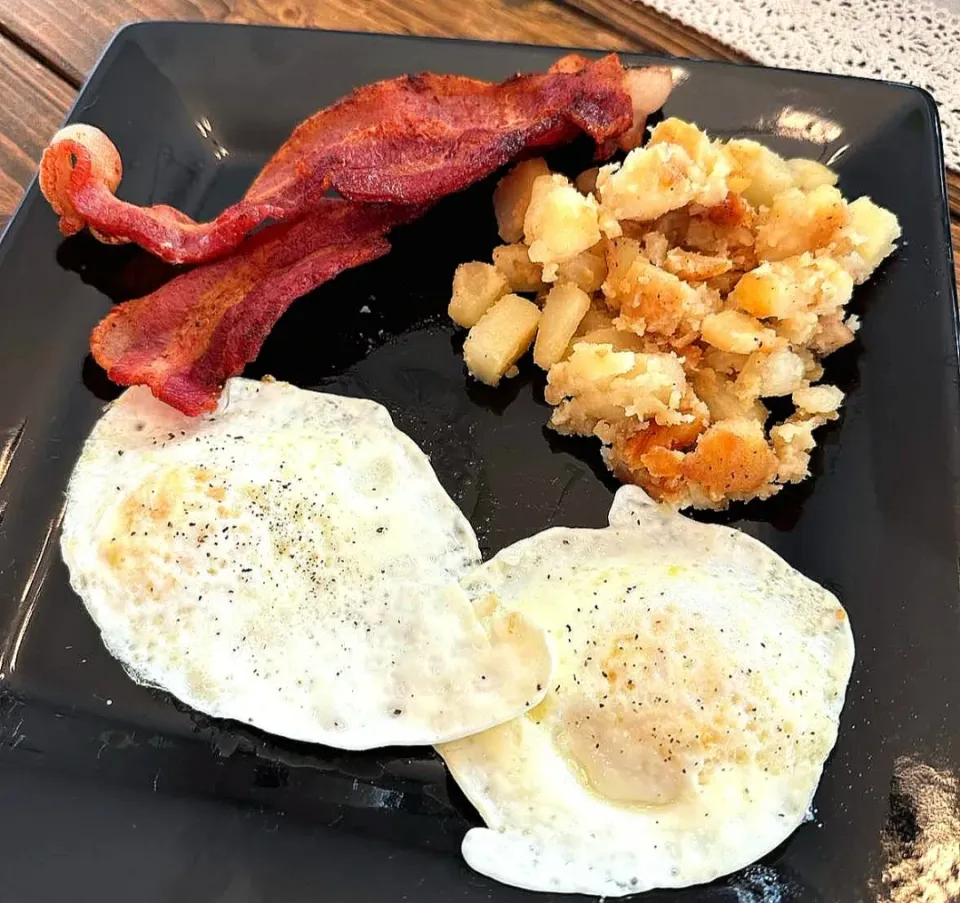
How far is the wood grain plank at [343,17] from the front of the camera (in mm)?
2104

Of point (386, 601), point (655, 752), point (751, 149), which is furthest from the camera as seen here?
point (751, 149)

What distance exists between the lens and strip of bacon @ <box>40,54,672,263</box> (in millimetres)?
1492

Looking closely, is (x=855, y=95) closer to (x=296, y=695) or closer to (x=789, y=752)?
(x=789, y=752)

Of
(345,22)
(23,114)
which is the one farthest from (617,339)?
(23,114)

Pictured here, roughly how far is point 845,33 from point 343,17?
1.22 metres

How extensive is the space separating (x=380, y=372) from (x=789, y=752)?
2.88 feet

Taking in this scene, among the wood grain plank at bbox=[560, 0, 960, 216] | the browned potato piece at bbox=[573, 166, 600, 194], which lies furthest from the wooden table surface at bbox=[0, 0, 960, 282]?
the browned potato piece at bbox=[573, 166, 600, 194]

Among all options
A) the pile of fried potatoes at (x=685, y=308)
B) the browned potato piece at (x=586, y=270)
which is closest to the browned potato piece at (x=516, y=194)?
the pile of fried potatoes at (x=685, y=308)

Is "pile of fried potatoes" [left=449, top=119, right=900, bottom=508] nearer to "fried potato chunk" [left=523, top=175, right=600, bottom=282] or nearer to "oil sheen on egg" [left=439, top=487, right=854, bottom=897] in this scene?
"fried potato chunk" [left=523, top=175, right=600, bottom=282]

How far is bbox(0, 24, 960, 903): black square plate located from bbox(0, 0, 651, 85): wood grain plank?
35cm

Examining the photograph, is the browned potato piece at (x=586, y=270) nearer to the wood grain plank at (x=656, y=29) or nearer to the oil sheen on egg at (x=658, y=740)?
the oil sheen on egg at (x=658, y=740)

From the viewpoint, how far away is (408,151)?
60.1 inches

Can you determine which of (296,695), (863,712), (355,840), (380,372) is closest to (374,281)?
(380,372)

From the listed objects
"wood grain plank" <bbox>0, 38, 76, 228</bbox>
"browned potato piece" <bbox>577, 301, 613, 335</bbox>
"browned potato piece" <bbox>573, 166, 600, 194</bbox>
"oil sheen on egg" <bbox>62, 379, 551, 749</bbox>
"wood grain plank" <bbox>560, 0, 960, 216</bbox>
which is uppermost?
"wood grain plank" <bbox>560, 0, 960, 216</bbox>
